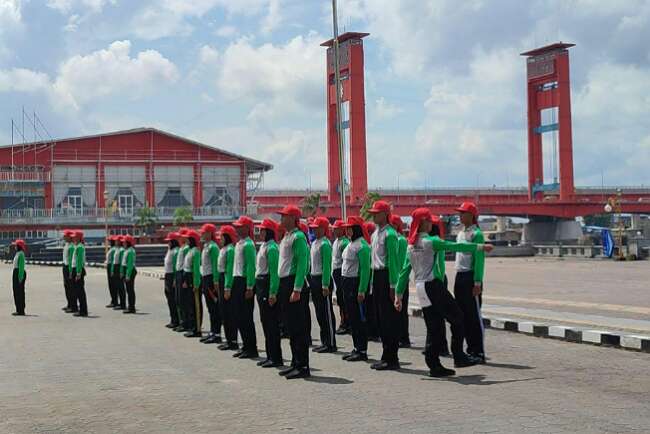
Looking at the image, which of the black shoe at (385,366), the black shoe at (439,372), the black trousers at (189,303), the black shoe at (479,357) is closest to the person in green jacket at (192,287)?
the black trousers at (189,303)

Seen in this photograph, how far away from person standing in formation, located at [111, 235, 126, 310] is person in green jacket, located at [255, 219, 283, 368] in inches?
385

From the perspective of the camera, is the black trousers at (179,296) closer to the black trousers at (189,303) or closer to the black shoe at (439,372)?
the black trousers at (189,303)

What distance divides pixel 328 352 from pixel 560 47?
94.4 metres

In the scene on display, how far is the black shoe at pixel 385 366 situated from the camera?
10133 millimetres

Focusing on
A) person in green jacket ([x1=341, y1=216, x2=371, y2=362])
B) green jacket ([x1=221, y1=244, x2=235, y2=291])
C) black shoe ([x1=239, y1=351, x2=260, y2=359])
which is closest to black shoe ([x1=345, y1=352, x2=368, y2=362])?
person in green jacket ([x1=341, y1=216, x2=371, y2=362])

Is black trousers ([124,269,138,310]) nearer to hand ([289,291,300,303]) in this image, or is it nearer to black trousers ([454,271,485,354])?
hand ([289,291,300,303])

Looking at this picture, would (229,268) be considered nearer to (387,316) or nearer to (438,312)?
(387,316)

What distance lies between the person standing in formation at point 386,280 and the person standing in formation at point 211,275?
3785mm

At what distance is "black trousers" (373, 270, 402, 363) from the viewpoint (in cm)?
1019

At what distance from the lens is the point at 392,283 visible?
34.3 feet

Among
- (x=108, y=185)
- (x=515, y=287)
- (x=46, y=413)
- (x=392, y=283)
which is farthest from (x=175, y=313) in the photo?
(x=108, y=185)

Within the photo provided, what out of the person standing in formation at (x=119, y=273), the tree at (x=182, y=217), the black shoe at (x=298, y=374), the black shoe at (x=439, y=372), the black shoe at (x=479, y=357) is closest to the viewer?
the black shoe at (x=439, y=372)

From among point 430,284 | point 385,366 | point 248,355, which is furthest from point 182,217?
point 430,284

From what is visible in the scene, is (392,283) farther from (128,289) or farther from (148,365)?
(128,289)
